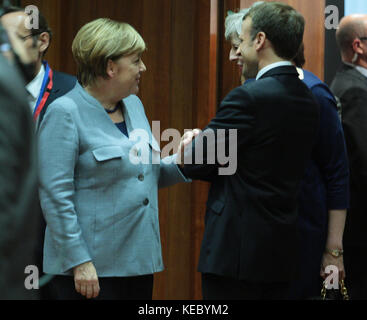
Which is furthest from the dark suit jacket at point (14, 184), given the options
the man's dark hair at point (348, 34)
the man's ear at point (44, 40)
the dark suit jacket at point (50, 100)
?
the man's dark hair at point (348, 34)

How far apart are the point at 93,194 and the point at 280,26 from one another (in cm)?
92

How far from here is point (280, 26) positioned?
7.43 feet

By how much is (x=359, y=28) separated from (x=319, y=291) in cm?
146

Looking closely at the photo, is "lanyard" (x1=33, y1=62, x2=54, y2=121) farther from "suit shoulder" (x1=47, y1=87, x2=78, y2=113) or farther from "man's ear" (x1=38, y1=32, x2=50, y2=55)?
"suit shoulder" (x1=47, y1=87, x2=78, y2=113)

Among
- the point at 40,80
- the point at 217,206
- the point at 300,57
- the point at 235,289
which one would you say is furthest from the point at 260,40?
the point at 40,80

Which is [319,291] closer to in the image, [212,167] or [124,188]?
[212,167]

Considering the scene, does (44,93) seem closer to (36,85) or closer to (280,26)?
(36,85)

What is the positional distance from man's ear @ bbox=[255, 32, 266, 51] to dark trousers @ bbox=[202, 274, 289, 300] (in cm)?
86

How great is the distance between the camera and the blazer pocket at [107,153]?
88.1 inches

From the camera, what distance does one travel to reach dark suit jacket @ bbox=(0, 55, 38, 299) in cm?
61

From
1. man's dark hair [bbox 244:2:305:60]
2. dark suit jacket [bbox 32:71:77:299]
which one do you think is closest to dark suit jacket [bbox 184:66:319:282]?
man's dark hair [bbox 244:2:305:60]

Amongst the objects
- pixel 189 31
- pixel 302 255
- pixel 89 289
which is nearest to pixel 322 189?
pixel 302 255

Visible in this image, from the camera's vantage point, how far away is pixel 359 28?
3.20 m

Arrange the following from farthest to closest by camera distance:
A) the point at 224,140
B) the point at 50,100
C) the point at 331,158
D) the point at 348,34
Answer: the point at 348,34 → the point at 50,100 → the point at 331,158 → the point at 224,140
